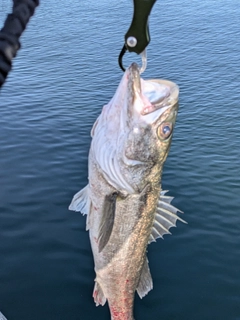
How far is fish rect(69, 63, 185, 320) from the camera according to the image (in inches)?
172

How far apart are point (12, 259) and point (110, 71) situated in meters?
17.4

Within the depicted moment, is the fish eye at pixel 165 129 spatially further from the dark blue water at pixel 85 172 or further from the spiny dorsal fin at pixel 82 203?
the dark blue water at pixel 85 172

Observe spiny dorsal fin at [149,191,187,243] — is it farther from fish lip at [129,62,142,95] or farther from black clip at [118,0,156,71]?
black clip at [118,0,156,71]

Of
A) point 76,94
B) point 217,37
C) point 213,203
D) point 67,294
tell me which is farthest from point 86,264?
point 217,37

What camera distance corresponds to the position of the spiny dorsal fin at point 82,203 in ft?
15.9

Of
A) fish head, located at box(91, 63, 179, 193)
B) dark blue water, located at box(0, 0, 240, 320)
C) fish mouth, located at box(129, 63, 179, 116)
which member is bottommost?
dark blue water, located at box(0, 0, 240, 320)

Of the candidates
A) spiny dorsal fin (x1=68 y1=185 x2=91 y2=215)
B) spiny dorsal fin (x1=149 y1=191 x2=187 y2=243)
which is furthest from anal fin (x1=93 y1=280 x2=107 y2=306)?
spiny dorsal fin (x1=68 y1=185 x2=91 y2=215)

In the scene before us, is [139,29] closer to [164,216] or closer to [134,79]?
[134,79]

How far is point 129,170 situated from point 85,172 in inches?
545

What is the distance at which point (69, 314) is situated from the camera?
11930 mm

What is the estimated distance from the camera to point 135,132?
4.47 m

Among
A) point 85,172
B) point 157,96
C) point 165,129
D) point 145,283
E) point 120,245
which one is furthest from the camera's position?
point 85,172

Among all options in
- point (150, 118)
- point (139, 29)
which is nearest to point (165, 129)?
point (150, 118)

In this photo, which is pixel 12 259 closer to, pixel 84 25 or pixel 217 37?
pixel 217 37
